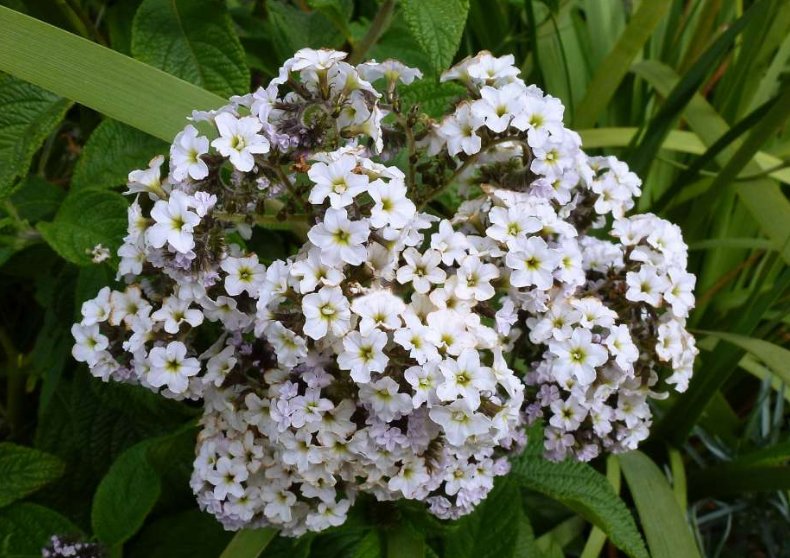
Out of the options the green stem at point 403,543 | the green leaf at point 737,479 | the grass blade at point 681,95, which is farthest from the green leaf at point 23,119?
the green leaf at point 737,479

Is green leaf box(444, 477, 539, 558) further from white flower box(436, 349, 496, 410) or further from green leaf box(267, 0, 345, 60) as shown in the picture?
green leaf box(267, 0, 345, 60)

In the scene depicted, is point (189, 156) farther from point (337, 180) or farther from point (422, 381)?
point (422, 381)

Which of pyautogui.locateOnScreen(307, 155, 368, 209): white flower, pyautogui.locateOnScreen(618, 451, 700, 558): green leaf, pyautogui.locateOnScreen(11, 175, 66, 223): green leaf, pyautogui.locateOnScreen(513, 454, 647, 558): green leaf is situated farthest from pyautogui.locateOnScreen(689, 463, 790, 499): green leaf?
pyautogui.locateOnScreen(11, 175, 66, 223): green leaf

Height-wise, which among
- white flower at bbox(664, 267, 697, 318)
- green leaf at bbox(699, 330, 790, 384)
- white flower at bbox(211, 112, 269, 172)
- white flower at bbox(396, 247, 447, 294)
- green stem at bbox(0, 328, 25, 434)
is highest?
white flower at bbox(211, 112, 269, 172)

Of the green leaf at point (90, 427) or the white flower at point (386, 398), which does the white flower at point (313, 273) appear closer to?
the white flower at point (386, 398)

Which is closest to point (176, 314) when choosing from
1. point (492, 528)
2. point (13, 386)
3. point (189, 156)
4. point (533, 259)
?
point (189, 156)
